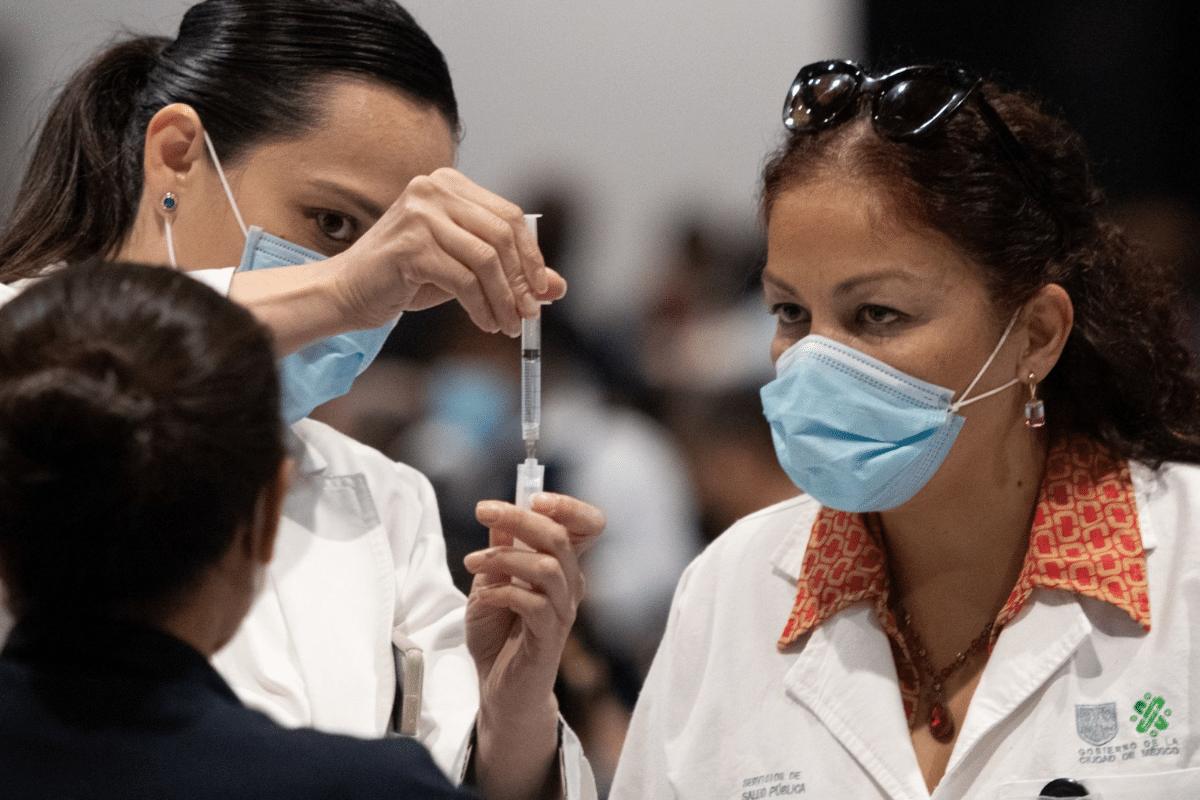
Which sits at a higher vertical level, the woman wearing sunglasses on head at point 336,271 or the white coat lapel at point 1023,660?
the woman wearing sunglasses on head at point 336,271

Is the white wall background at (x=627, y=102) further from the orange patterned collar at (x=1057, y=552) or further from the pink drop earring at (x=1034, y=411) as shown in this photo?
the pink drop earring at (x=1034, y=411)

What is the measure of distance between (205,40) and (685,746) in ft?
4.26

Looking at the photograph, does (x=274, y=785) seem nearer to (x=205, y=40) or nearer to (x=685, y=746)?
(x=685, y=746)

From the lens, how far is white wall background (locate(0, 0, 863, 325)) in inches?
147

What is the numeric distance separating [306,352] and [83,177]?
1.46ft

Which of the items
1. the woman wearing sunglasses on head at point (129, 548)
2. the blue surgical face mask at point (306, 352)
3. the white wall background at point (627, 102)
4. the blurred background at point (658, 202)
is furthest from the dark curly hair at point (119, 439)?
the white wall background at point (627, 102)

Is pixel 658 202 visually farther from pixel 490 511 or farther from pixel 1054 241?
pixel 490 511

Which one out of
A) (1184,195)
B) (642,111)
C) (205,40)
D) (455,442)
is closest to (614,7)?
(642,111)

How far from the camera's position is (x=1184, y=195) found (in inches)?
157

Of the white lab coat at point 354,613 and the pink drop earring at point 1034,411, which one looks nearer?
the white lab coat at point 354,613

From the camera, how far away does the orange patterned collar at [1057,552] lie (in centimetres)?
179

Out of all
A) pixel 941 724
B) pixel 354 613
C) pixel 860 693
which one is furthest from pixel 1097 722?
pixel 354 613

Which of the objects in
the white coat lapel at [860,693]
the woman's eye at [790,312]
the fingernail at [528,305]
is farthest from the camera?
the woman's eye at [790,312]

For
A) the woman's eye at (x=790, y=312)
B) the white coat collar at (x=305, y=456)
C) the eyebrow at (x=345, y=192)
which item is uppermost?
the eyebrow at (x=345, y=192)
